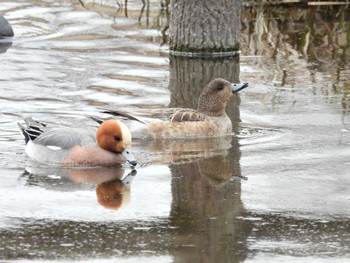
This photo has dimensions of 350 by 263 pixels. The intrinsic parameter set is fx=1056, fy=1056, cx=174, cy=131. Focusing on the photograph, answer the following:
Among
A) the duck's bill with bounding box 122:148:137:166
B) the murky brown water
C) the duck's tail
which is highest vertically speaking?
the duck's tail

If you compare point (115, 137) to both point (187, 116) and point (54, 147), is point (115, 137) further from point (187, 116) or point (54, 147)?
point (187, 116)

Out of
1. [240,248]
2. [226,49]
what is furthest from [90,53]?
[240,248]

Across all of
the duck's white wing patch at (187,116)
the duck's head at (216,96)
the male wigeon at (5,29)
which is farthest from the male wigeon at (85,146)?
the male wigeon at (5,29)

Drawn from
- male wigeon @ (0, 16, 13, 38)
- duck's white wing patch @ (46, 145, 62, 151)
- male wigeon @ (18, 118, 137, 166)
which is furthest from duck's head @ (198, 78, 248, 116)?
male wigeon @ (0, 16, 13, 38)

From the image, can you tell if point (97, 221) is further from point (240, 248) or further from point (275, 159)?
point (275, 159)

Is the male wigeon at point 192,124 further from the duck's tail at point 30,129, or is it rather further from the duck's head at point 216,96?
the duck's tail at point 30,129

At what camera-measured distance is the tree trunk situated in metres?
12.9

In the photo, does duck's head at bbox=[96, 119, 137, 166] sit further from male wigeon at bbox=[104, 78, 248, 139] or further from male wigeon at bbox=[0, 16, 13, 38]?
male wigeon at bbox=[0, 16, 13, 38]

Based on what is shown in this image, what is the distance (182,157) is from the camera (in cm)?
876

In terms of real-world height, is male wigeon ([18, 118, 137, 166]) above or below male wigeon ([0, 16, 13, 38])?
below

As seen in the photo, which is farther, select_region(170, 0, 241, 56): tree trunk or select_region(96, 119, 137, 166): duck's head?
select_region(170, 0, 241, 56): tree trunk

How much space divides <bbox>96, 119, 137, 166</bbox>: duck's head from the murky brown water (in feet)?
0.61

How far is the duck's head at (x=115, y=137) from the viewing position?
324 inches

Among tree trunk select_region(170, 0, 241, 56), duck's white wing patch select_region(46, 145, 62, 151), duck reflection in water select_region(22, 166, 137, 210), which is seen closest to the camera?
duck reflection in water select_region(22, 166, 137, 210)
